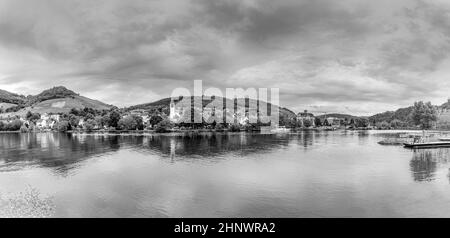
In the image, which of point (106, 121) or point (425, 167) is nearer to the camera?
point (425, 167)

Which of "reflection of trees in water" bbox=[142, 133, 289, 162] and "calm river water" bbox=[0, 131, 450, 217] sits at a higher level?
"reflection of trees in water" bbox=[142, 133, 289, 162]

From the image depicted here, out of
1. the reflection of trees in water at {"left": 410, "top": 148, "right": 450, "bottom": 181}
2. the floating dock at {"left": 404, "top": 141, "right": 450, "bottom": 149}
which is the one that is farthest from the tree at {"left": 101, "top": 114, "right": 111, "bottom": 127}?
the reflection of trees in water at {"left": 410, "top": 148, "right": 450, "bottom": 181}

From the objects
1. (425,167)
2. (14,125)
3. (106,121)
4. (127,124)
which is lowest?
(425,167)

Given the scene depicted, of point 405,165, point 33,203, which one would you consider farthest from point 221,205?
point 405,165

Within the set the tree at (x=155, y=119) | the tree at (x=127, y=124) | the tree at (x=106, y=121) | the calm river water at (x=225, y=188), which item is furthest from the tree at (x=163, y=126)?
the calm river water at (x=225, y=188)

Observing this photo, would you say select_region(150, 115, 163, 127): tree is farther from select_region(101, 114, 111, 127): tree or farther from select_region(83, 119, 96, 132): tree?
select_region(83, 119, 96, 132): tree

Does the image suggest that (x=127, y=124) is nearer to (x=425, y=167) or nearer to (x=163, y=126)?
A: (x=163, y=126)

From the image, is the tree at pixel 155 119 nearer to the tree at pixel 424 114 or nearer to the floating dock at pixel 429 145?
the floating dock at pixel 429 145

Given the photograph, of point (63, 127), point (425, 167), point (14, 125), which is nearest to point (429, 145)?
point (425, 167)

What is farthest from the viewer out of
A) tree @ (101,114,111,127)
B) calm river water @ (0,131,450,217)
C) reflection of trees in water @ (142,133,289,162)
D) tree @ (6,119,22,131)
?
tree @ (6,119,22,131)
